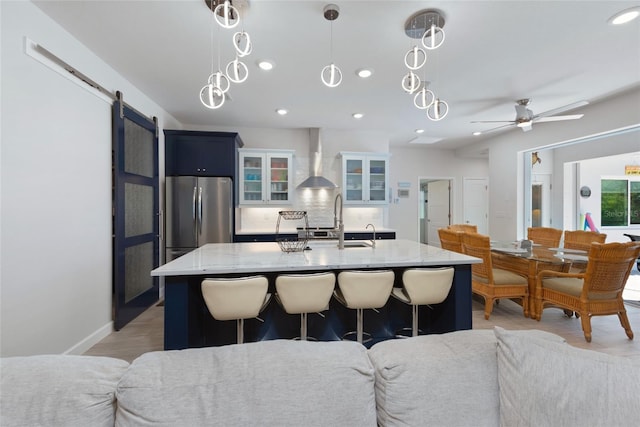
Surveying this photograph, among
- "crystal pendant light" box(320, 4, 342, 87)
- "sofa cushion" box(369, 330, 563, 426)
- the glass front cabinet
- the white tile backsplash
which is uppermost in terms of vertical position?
"crystal pendant light" box(320, 4, 342, 87)

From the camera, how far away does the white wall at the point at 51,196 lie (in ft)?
5.87

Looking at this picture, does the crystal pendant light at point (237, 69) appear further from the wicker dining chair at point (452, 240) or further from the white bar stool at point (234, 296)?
the wicker dining chair at point (452, 240)

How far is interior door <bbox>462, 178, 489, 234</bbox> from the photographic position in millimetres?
6703

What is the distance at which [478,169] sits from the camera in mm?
6758

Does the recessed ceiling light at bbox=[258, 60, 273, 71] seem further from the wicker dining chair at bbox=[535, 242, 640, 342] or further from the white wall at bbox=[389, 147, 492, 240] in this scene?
the white wall at bbox=[389, 147, 492, 240]

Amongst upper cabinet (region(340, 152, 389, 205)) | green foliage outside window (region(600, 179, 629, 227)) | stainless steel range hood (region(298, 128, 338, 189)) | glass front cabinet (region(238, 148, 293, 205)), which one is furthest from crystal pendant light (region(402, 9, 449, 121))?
green foliage outside window (region(600, 179, 629, 227))

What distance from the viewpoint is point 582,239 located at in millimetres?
3676

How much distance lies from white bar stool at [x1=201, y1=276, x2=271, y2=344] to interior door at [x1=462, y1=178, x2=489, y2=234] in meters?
6.27

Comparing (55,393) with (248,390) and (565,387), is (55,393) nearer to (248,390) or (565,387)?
(248,390)

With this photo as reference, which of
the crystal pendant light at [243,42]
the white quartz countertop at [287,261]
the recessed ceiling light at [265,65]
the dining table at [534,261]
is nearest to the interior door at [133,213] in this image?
the white quartz countertop at [287,261]

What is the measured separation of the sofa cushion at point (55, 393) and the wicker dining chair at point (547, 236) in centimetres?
516

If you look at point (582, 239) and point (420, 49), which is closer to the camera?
point (420, 49)

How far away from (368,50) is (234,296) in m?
2.38

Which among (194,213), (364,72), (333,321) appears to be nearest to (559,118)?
(364,72)
